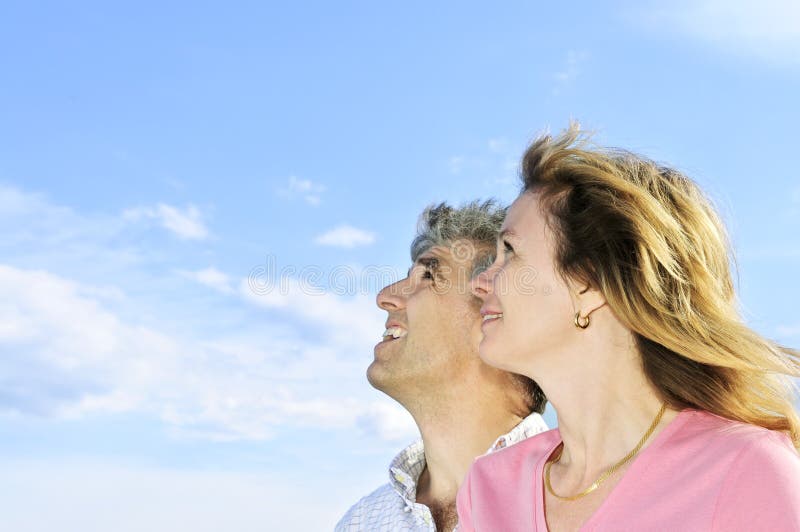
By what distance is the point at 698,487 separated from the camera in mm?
2412

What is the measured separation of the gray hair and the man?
0.06 feet

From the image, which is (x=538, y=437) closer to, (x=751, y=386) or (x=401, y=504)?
(x=751, y=386)

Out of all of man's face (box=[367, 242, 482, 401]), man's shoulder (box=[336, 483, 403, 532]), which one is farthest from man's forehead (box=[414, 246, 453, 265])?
man's shoulder (box=[336, 483, 403, 532])

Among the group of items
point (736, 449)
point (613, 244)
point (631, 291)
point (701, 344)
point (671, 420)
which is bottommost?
point (736, 449)

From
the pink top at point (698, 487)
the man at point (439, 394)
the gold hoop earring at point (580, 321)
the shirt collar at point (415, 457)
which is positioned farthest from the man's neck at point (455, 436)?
the gold hoop earring at point (580, 321)

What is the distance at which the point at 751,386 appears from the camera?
2705 mm

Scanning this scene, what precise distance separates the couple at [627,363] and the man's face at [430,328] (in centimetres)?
124

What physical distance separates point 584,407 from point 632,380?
0.19m

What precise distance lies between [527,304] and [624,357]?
14.7 inches

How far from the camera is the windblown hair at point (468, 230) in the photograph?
480cm

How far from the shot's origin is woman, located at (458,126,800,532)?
2.56 m

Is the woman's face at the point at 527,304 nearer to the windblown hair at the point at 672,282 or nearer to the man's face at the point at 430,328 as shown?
the windblown hair at the point at 672,282

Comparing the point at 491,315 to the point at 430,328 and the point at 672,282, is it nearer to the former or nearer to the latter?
the point at 672,282

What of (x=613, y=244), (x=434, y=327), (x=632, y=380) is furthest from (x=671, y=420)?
(x=434, y=327)
